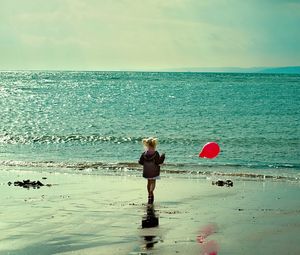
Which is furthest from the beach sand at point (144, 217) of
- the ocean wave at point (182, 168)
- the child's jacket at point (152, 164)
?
the ocean wave at point (182, 168)

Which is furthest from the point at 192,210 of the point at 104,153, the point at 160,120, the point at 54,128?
the point at 160,120

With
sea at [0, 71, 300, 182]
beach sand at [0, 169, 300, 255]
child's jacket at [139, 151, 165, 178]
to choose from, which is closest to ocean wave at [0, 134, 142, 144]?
sea at [0, 71, 300, 182]

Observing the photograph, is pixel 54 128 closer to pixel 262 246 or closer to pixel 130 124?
pixel 130 124

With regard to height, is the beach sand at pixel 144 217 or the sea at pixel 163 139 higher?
the sea at pixel 163 139

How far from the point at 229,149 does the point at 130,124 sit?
62.4ft

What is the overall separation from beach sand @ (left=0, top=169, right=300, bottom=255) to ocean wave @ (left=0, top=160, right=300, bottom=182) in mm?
2455

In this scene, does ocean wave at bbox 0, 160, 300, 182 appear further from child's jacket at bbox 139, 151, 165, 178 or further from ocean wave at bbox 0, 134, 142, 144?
ocean wave at bbox 0, 134, 142, 144

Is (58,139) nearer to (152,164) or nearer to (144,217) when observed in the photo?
(152,164)

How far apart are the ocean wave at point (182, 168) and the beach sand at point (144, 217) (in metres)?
2.45

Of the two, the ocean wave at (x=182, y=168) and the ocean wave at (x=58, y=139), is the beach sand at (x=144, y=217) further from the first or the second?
the ocean wave at (x=58, y=139)

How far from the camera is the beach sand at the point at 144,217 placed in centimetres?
1287

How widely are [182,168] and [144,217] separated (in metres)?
12.3

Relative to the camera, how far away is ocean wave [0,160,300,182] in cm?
2584

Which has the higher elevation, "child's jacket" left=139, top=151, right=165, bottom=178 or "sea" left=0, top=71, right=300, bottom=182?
"sea" left=0, top=71, right=300, bottom=182
